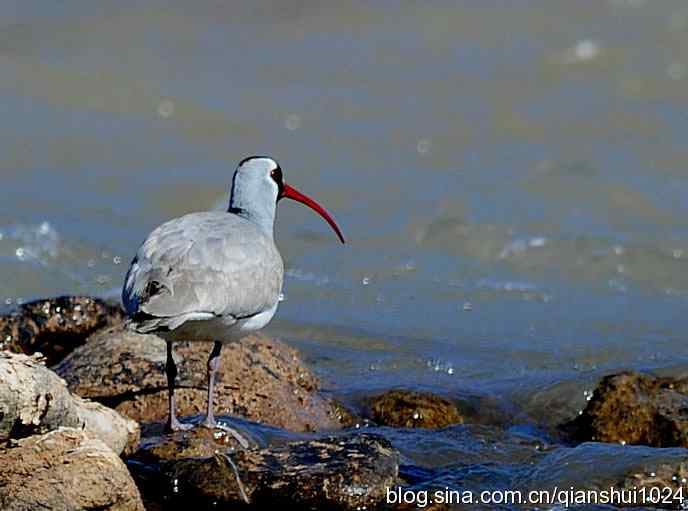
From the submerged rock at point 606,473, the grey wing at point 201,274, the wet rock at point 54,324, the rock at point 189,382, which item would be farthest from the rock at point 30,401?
the wet rock at point 54,324

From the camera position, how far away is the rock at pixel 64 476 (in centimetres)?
648

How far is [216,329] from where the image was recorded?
8.55 m

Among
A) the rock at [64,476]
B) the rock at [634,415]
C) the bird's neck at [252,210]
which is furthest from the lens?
the bird's neck at [252,210]

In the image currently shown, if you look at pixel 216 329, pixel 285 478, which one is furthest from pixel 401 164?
pixel 285 478

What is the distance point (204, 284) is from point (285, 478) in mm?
1396

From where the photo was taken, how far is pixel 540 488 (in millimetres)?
7949

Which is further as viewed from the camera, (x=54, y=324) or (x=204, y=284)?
(x=54, y=324)

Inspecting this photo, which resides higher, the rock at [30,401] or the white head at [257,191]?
the white head at [257,191]

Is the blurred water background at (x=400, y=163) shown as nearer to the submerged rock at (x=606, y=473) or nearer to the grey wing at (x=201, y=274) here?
the grey wing at (x=201, y=274)

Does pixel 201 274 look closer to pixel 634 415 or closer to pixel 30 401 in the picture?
pixel 30 401

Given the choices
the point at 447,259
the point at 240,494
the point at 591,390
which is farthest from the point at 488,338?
the point at 240,494

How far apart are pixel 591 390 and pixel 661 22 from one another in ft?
60.6

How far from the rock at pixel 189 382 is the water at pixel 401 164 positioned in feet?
3.21

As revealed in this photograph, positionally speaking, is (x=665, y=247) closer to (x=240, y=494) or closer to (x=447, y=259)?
(x=447, y=259)
